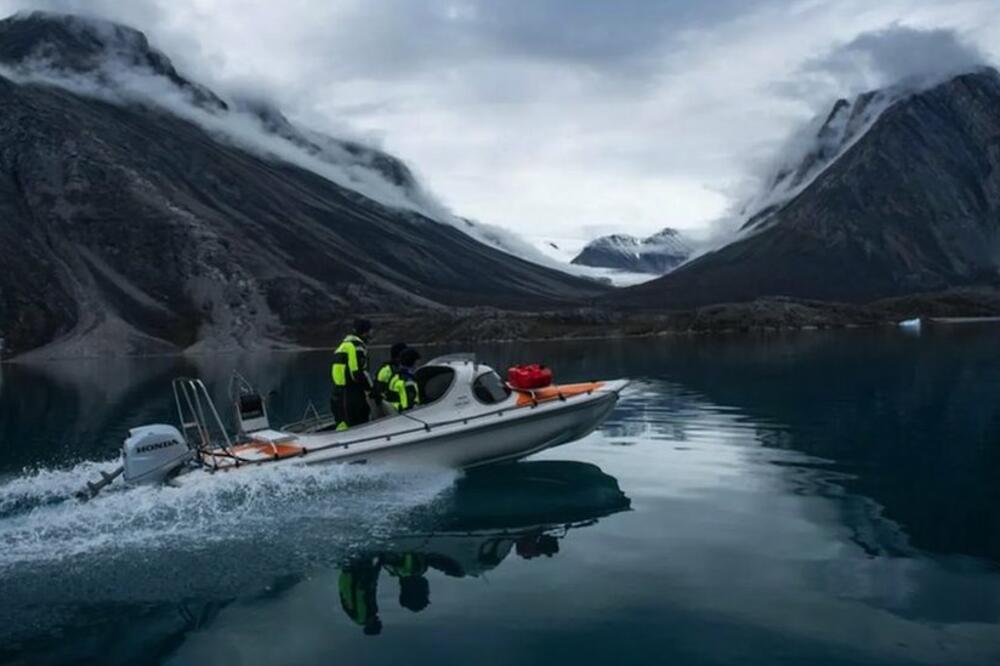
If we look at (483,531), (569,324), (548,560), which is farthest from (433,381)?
(569,324)

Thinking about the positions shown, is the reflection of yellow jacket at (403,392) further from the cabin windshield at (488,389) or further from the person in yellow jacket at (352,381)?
the cabin windshield at (488,389)

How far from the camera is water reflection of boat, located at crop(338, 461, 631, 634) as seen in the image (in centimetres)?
1464

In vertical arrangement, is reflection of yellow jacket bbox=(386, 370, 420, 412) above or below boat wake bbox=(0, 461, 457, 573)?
above

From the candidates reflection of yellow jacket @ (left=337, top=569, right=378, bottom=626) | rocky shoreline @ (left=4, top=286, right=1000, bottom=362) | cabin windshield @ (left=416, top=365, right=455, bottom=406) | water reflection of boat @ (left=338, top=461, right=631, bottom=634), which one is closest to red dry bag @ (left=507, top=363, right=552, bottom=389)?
cabin windshield @ (left=416, top=365, right=455, bottom=406)

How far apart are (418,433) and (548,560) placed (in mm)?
6563

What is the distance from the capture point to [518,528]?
18.0m

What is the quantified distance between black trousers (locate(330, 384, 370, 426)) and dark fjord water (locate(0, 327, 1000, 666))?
1776 millimetres

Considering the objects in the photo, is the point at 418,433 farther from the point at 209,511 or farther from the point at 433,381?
the point at 209,511

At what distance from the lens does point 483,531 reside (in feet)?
58.4

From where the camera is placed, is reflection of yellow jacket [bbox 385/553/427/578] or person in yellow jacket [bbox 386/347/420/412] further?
person in yellow jacket [bbox 386/347/420/412]

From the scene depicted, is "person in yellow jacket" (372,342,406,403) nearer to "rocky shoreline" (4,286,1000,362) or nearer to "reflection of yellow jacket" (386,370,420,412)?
"reflection of yellow jacket" (386,370,420,412)

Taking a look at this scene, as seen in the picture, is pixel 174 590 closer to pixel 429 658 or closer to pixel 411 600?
pixel 411 600

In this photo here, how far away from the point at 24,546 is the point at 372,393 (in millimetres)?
8506

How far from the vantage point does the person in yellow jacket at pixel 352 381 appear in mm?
21761
